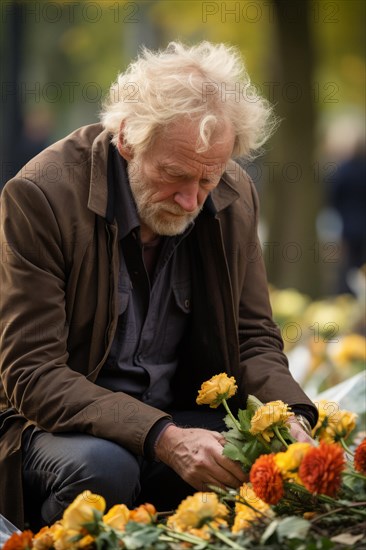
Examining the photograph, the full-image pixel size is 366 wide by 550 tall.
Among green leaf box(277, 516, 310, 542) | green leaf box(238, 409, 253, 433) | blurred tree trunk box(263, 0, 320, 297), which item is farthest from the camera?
blurred tree trunk box(263, 0, 320, 297)

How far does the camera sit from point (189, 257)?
3541 mm

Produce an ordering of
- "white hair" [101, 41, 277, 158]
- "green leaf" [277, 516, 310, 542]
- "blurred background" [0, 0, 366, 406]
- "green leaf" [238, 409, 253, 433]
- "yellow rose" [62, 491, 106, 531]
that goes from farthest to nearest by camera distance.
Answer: "blurred background" [0, 0, 366, 406], "white hair" [101, 41, 277, 158], "green leaf" [238, 409, 253, 433], "yellow rose" [62, 491, 106, 531], "green leaf" [277, 516, 310, 542]

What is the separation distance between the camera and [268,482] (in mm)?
2521

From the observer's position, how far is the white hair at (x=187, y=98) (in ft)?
10.5

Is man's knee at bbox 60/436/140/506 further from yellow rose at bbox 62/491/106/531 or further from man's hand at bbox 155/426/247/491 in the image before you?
yellow rose at bbox 62/491/106/531

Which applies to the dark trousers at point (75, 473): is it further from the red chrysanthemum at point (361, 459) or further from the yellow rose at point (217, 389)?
the red chrysanthemum at point (361, 459)

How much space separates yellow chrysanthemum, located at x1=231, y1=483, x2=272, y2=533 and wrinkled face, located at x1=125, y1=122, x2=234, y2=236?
90cm

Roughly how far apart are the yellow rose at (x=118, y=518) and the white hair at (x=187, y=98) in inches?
43.8

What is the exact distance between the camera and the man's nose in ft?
10.6

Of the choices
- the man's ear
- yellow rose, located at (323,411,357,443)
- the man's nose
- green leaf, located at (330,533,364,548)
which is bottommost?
green leaf, located at (330,533,364,548)

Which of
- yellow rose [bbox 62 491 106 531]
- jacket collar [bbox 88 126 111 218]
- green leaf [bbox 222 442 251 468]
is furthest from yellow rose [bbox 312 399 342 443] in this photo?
jacket collar [bbox 88 126 111 218]

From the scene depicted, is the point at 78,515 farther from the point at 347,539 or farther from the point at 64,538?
the point at 347,539

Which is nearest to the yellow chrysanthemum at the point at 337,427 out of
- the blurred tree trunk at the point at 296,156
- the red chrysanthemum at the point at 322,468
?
the red chrysanthemum at the point at 322,468

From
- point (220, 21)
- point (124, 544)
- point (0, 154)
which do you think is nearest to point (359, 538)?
point (124, 544)
